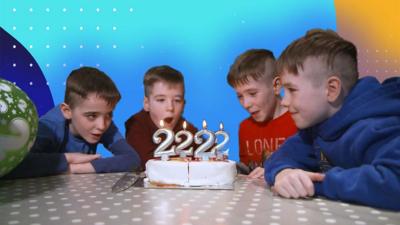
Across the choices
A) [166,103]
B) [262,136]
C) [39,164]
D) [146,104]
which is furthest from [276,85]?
[39,164]

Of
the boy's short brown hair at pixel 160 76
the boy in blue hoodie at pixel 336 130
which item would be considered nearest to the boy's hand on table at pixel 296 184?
the boy in blue hoodie at pixel 336 130

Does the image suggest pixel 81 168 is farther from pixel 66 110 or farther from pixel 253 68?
pixel 253 68

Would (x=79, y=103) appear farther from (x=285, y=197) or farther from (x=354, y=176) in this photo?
(x=354, y=176)

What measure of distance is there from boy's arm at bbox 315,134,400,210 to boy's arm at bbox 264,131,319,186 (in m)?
0.21

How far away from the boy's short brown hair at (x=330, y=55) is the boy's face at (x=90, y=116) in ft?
2.85

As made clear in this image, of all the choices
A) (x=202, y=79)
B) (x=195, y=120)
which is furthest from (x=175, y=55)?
(x=195, y=120)

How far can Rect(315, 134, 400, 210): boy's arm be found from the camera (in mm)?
851

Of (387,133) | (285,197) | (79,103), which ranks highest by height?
(79,103)

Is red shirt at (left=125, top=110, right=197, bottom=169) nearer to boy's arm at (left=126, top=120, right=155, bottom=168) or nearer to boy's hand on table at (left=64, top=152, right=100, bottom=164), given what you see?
boy's arm at (left=126, top=120, right=155, bottom=168)

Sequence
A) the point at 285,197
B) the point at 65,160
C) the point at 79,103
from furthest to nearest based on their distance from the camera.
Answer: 1. the point at 79,103
2. the point at 65,160
3. the point at 285,197

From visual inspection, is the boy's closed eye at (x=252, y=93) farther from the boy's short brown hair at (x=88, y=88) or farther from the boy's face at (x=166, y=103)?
the boy's short brown hair at (x=88, y=88)

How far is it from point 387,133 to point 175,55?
1591 mm

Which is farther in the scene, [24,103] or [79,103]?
[79,103]

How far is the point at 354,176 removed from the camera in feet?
3.04
